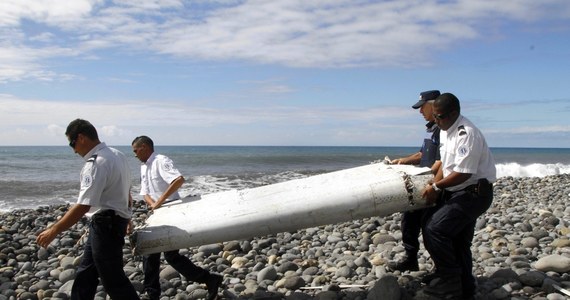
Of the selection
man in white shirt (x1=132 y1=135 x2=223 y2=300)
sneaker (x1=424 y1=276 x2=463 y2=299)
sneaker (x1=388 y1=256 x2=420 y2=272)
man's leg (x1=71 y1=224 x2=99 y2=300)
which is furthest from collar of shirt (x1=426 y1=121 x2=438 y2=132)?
man's leg (x1=71 y1=224 x2=99 y2=300)

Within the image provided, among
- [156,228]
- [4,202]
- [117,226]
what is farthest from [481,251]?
[4,202]

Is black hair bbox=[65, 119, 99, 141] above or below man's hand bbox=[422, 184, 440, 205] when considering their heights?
above

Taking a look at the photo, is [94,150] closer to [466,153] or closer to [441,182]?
[441,182]

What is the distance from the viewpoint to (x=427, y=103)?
499 centimetres

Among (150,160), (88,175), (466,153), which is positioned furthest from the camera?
(150,160)

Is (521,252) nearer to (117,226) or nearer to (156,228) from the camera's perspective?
(156,228)

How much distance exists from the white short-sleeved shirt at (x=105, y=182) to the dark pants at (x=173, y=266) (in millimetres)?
992

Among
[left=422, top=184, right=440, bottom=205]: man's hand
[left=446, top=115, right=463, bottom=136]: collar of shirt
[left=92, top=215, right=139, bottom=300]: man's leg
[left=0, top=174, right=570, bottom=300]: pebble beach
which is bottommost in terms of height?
[left=0, top=174, right=570, bottom=300]: pebble beach

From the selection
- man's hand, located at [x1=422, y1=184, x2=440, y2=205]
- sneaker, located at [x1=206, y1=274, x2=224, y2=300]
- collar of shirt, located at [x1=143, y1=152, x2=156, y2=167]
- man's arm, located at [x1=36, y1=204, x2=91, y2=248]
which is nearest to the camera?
man's arm, located at [x1=36, y1=204, x2=91, y2=248]

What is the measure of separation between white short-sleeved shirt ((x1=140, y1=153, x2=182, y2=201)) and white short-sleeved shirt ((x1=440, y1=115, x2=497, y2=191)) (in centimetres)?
269

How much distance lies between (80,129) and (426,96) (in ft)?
10.9

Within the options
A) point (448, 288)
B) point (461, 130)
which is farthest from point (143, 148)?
point (448, 288)

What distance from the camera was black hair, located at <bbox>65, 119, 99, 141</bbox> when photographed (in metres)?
4.09

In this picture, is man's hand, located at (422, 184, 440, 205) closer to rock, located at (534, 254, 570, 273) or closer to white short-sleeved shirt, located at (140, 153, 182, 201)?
rock, located at (534, 254, 570, 273)
